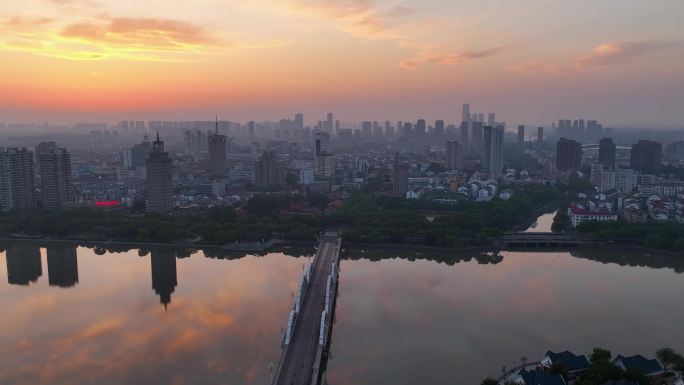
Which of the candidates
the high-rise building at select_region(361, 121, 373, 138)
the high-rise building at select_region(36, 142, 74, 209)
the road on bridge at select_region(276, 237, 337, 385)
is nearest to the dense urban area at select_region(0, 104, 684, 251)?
the high-rise building at select_region(36, 142, 74, 209)

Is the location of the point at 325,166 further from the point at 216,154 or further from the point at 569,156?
the point at 569,156

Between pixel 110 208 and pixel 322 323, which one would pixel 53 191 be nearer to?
pixel 110 208

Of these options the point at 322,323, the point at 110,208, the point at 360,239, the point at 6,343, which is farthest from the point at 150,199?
the point at 322,323

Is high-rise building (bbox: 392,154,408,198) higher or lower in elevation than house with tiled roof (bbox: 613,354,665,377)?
higher

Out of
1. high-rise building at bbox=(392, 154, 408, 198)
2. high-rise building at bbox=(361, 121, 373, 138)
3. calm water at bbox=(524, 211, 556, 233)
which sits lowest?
calm water at bbox=(524, 211, 556, 233)

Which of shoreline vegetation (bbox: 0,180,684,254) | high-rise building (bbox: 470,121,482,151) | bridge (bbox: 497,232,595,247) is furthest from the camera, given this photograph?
high-rise building (bbox: 470,121,482,151)

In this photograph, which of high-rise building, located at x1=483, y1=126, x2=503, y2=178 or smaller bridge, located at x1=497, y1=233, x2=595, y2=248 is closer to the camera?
smaller bridge, located at x1=497, y1=233, x2=595, y2=248

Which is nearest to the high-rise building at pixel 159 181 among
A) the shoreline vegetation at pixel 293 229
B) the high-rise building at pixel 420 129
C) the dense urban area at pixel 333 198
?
the dense urban area at pixel 333 198

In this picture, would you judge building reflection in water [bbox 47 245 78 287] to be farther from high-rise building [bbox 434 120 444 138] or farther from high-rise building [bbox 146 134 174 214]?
high-rise building [bbox 434 120 444 138]
